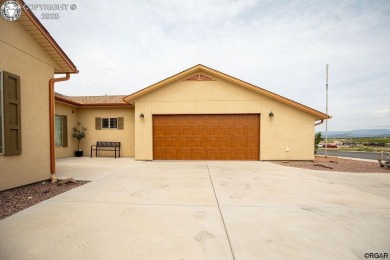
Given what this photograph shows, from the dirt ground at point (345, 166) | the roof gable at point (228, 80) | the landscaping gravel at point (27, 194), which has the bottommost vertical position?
the dirt ground at point (345, 166)

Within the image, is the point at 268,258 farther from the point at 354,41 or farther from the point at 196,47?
the point at 196,47

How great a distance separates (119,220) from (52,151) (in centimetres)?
469

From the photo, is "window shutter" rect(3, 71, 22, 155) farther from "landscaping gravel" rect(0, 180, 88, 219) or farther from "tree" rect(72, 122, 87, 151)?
"tree" rect(72, 122, 87, 151)

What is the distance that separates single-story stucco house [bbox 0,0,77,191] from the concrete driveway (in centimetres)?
176

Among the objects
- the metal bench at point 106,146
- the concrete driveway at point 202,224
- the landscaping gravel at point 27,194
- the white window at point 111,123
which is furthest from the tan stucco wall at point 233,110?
the concrete driveway at point 202,224

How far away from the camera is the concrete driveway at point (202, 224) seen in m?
2.31

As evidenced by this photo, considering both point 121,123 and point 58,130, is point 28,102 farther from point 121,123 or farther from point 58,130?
point 121,123

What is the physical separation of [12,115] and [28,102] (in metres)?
0.69

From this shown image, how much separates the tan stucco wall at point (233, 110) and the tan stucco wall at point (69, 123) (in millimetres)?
4853

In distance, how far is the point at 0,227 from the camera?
9.37 ft

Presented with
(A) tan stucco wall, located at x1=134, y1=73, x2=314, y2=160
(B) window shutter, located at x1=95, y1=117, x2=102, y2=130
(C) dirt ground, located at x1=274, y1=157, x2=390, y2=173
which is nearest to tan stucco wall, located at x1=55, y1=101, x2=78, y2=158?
(B) window shutter, located at x1=95, y1=117, x2=102, y2=130

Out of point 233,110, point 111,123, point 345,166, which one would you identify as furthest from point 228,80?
point 111,123

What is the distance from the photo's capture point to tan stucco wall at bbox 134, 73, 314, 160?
10.8 metres

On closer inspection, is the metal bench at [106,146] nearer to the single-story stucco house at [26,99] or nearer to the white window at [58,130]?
the white window at [58,130]
